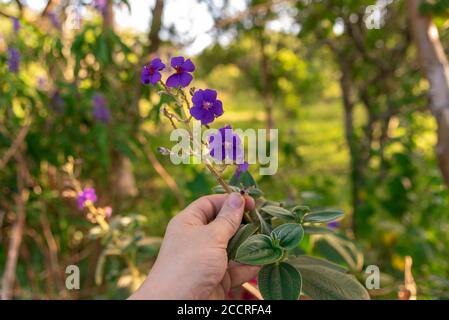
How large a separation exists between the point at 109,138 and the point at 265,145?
22.6 inches

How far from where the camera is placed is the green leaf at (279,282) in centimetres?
83

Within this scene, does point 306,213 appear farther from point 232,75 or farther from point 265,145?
point 232,75

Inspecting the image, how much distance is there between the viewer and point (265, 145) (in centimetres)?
172

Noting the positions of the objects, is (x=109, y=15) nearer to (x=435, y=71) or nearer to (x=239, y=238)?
(x=435, y=71)

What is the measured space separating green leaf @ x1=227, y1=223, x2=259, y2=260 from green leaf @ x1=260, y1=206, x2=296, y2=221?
40mm

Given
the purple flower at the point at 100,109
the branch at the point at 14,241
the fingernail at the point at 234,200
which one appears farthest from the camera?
the purple flower at the point at 100,109

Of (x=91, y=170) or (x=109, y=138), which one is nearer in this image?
(x=109, y=138)

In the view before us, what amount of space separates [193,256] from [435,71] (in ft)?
3.56

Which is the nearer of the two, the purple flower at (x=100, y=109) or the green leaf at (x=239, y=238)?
the green leaf at (x=239, y=238)

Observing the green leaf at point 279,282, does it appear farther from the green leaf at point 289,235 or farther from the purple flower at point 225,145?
the purple flower at point 225,145

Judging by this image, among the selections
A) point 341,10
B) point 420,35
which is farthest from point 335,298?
point 341,10

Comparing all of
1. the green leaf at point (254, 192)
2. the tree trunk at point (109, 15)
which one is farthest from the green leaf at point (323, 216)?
the tree trunk at point (109, 15)

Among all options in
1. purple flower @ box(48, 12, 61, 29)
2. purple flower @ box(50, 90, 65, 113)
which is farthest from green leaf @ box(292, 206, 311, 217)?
purple flower @ box(48, 12, 61, 29)

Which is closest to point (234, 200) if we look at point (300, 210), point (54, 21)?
point (300, 210)
